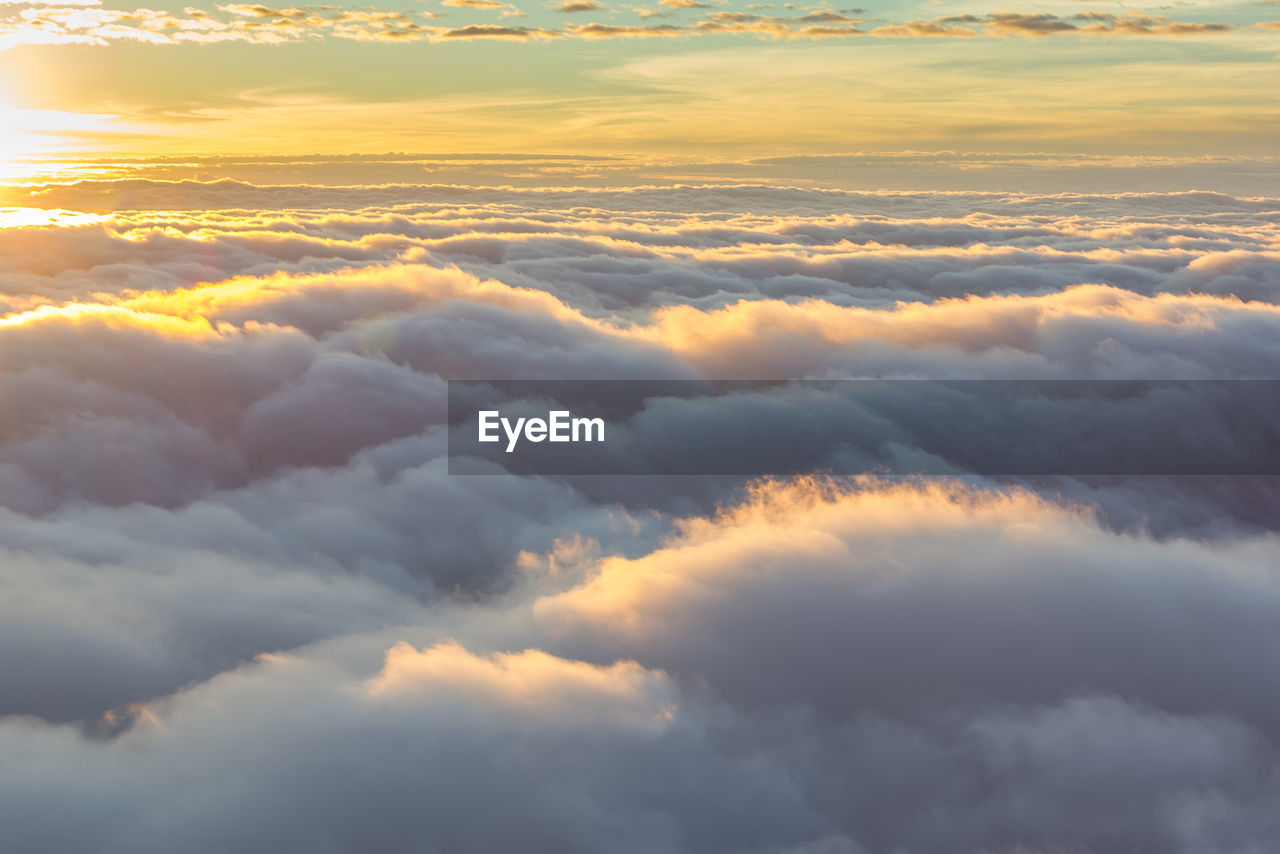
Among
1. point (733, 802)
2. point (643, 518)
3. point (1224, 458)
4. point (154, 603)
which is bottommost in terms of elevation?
point (1224, 458)

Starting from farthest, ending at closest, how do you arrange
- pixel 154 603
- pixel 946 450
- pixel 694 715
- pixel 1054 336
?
pixel 1054 336 < pixel 946 450 < pixel 154 603 < pixel 694 715

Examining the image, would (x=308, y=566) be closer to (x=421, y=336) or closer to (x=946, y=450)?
(x=421, y=336)

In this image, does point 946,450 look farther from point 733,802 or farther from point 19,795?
point 19,795

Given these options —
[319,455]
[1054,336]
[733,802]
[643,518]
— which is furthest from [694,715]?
[1054,336]

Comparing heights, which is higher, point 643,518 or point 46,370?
point 46,370

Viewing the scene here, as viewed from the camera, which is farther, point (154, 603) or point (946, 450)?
point (946, 450)

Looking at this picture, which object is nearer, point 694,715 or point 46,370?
point 694,715

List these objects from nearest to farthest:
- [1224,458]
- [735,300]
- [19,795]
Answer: [19,795] < [1224,458] < [735,300]

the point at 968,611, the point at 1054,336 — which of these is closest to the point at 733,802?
the point at 968,611

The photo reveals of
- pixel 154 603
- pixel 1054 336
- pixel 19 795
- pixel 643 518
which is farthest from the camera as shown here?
pixel 1054 336
